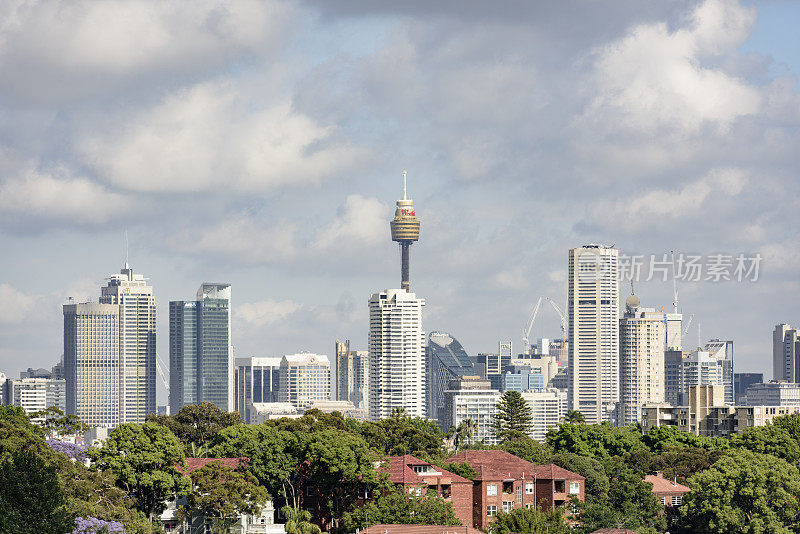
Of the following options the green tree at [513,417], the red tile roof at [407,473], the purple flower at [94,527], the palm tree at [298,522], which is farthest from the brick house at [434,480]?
the green tree at [513,417]

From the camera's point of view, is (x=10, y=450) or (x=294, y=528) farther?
(x=294, y=528)

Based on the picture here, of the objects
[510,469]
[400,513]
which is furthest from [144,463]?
[510,469]

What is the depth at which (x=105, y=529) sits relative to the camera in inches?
3246

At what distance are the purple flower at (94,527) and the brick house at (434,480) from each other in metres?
26.6

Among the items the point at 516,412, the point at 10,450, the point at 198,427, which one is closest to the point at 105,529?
the point at 10,450

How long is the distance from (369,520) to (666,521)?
32.9 meters

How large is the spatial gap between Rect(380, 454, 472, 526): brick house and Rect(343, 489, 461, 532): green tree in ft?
16.7

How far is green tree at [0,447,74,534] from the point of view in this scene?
68.6m

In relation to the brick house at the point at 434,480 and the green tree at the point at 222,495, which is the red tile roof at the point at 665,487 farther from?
the green tree at the point at 222,495

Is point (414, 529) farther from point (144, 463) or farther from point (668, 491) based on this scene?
point (668, 491)

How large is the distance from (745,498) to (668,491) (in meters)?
17.0

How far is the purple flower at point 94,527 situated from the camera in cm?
8088

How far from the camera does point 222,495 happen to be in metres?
99.9

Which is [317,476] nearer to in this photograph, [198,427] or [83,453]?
[83,453]
